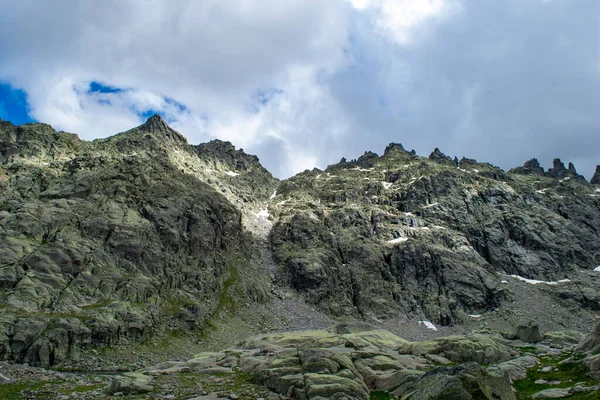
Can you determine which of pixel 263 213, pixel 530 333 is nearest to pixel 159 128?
pixel 263 213

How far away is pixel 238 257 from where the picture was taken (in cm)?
12750

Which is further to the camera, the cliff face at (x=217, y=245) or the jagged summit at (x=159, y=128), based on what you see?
the jagged summit at (x=159, y=128)

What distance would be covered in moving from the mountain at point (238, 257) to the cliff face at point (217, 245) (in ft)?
1.53

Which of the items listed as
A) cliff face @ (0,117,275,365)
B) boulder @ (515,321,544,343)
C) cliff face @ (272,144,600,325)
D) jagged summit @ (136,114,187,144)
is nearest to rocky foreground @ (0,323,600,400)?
boulder @ (515,321,544,343)

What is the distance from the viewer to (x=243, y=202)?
178 metres

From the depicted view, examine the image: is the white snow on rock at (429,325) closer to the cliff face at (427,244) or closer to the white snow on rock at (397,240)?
the cliff face at (427,244)

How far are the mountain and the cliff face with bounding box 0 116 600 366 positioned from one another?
467mm

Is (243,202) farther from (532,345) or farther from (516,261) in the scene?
(532,345)

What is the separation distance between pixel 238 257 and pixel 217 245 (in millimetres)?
9099

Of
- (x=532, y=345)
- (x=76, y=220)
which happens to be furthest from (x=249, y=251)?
(x=532, y=345)

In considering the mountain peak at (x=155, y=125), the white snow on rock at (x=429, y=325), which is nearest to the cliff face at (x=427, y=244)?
the white snow on rock at (x=429, y=325)

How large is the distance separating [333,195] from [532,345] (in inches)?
5319

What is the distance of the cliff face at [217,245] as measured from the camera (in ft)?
246

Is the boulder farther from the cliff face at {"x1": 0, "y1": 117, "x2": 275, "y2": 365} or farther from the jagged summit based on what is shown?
the jagged summit
